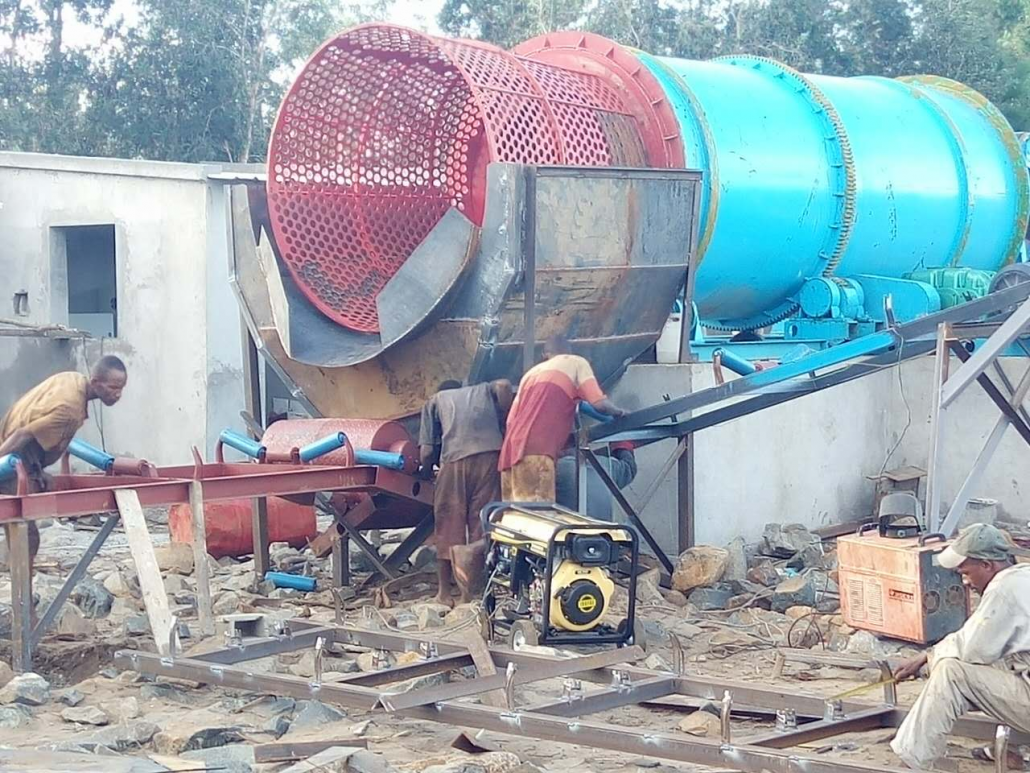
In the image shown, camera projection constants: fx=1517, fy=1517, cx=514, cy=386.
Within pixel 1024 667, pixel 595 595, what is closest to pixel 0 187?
pixel 595 595

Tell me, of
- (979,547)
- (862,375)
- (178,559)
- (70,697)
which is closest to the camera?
(979,547)

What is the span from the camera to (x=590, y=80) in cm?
→ 988

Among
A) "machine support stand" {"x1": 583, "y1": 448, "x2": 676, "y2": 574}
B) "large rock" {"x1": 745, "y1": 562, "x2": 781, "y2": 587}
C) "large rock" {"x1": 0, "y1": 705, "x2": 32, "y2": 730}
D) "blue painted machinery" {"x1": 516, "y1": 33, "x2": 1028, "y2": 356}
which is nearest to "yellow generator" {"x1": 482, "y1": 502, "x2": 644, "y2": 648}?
"machine support stand" {"x1": 583, "y1": 448, "x2": 676, "y2": 574}

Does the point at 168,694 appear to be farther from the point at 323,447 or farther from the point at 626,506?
the point at 626,506

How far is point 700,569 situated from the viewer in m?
8.67

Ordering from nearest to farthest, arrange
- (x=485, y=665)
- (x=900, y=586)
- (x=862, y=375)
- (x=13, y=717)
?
(x=13, y=717) → (x=485, y=665) → (x=900, y=586) → (x=862, y=375)

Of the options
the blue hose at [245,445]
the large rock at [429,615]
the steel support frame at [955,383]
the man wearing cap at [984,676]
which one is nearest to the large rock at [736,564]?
the steel support frame at [955,383]

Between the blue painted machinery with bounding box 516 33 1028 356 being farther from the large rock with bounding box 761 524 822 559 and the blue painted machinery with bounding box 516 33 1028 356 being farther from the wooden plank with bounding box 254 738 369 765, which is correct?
the wooden plank with bounding box 254 738 369 765

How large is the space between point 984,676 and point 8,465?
4441mm

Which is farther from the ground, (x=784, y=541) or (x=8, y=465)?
(x=8, y=465)

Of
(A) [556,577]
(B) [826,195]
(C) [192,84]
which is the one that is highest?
(C) [192,84]

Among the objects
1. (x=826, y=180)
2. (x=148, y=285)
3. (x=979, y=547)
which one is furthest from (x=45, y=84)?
(x=979, y=547)

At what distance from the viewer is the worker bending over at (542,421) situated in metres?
8.11

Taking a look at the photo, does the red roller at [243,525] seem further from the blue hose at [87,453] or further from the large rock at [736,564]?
the large rock at [736,564]
